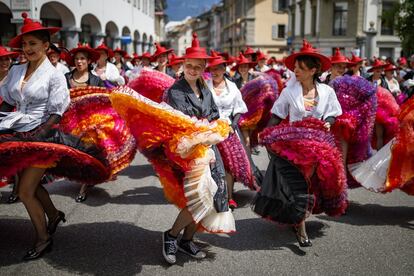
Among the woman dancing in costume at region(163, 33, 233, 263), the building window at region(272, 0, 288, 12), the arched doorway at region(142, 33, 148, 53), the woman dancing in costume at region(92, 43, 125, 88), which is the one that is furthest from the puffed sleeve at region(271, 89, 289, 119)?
the building window at region(272, 0, 288, 12)

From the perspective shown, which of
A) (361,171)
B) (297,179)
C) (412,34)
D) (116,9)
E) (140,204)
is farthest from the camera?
(116,9)

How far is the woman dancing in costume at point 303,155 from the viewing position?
432 centimetres

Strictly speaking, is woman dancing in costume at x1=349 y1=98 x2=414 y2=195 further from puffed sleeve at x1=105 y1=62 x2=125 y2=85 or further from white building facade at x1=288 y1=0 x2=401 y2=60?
white building facade at x1=288 y1=0 x2=401 y2=60

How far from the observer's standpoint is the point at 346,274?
3.95 metres

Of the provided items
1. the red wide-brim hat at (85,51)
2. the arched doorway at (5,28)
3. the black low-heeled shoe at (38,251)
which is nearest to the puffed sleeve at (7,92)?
the black low-heeled shoe at (38,251)

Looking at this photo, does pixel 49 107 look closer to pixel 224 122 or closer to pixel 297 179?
pixel 224 122

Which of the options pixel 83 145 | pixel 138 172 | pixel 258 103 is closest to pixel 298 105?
pixel 83 145

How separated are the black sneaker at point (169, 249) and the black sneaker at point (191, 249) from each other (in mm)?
169

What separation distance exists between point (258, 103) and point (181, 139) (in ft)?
13.4

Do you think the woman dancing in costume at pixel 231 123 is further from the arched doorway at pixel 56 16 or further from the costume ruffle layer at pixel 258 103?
the arched doorway at pixel 56 16

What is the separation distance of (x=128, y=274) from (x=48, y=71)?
2060 millimetres

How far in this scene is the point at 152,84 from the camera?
7.11 meters

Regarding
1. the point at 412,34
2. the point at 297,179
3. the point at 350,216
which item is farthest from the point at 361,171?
the point at 412,34

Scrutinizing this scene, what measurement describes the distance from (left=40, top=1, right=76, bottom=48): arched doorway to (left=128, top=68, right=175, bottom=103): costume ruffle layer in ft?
39.1
